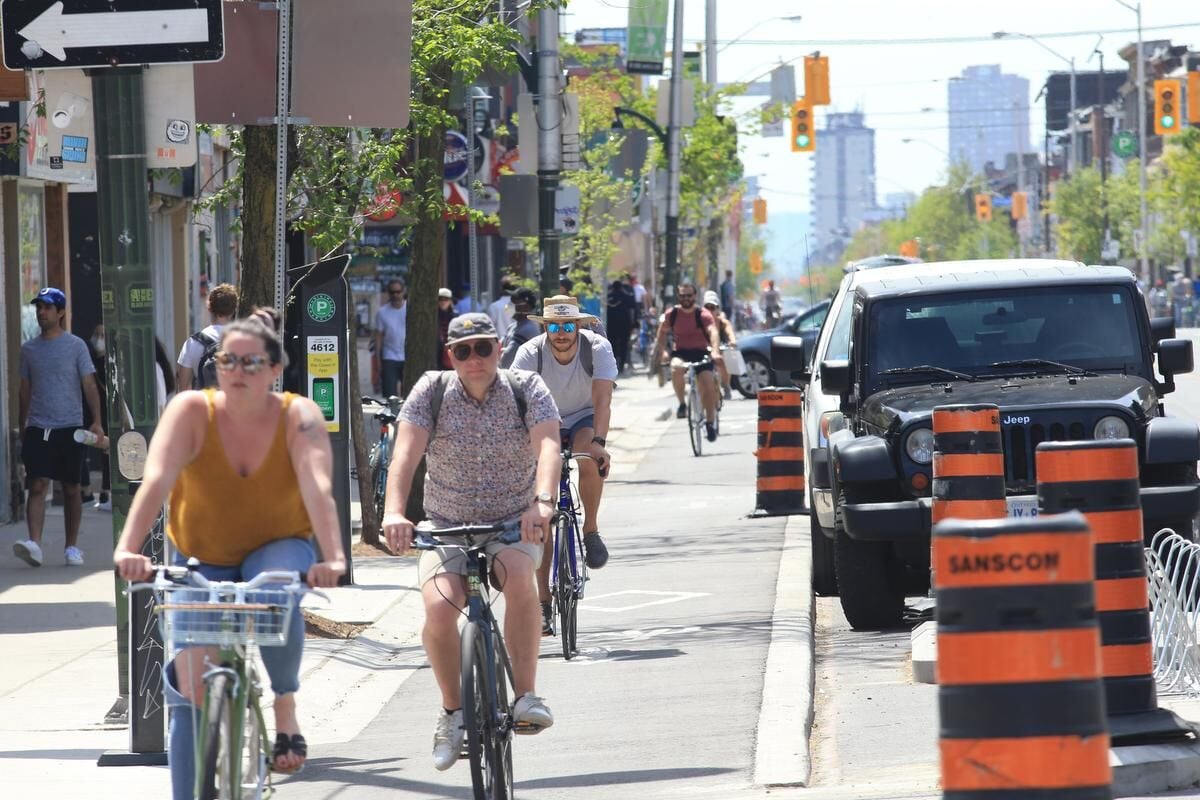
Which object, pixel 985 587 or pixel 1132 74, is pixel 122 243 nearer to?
pixel 985 587

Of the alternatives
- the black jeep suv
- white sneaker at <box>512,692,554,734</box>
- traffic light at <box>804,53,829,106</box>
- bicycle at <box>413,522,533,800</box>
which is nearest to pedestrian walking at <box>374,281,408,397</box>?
the black jeep suv

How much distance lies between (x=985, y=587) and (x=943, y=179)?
167868 millimetres

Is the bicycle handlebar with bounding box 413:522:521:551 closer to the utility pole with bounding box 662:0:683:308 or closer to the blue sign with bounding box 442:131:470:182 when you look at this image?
the blue sign with bounding box 442:131:470:182

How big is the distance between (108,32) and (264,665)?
3051mm

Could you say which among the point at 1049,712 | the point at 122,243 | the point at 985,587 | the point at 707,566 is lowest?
the point at 707,566

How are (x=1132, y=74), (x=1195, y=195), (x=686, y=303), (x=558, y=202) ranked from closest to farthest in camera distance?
(x=558, y=202)
(x=686, y=303)
(x=1195, y=195)
(x=1132, y=74)

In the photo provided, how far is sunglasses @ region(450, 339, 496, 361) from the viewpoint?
739cm

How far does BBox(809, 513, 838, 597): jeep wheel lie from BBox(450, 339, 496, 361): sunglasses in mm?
5287

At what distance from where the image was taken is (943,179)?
170 m

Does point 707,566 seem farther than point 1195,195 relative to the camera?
No

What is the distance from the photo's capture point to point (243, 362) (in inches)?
244

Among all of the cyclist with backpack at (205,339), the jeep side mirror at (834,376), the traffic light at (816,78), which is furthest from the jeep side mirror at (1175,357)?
the traffic light at (816,78)

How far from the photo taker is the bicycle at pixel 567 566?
34.3 ft

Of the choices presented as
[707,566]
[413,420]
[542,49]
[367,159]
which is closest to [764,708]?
[413,420]
